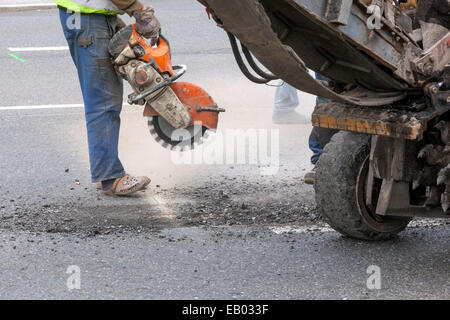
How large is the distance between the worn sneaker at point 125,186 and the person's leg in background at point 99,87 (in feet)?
0.11

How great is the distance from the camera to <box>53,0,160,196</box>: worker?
225 inches

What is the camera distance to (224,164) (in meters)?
6.72

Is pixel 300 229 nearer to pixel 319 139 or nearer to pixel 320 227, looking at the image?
pixel 320 227

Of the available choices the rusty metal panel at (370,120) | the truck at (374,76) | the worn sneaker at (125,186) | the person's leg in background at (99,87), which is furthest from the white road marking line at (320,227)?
the person's leg in background at (99,87)

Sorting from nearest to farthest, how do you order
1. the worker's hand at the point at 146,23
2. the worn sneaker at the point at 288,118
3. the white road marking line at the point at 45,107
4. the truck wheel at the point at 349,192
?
the truck wheel at the point at 349,192 → the worker's hand at the point at 146,23 → the worn sneaker at the point at 288,118 → the white road marking line at the point at 45,107

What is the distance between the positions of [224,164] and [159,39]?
128cm

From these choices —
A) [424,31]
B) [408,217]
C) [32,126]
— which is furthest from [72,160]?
[424,31]

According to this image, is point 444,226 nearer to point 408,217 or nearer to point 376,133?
point 408,217

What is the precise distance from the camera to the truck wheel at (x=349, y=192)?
187 inches

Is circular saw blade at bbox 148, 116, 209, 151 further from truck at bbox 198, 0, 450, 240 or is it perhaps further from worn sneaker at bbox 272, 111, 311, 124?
worn sneaker at bbox 272, 111, 311, 124

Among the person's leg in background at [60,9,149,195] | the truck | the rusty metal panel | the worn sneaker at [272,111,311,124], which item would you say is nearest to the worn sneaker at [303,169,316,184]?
A: the person's leg in background at [60,9,149,195]

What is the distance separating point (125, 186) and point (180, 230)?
861 mm

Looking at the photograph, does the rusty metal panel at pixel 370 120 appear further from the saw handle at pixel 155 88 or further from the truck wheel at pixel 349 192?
the saw handle at pixel 155 88

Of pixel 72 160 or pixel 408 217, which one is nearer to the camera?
pixel 408 217
